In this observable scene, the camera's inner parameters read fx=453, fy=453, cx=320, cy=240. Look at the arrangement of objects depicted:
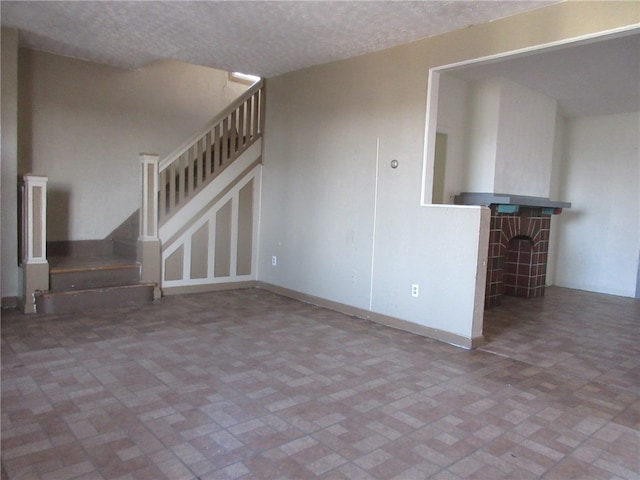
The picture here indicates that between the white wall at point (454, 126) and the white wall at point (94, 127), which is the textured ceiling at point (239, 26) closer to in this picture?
the white wall at point (94, 127)

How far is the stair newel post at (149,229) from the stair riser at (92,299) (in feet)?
0.60

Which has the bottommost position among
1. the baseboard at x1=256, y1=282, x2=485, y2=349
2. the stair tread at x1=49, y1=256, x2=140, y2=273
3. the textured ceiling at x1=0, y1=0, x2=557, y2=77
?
the baseboard at x1=256, y1=282, x2=485, y2=349

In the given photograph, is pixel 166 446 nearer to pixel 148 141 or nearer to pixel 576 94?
pixel 148 141

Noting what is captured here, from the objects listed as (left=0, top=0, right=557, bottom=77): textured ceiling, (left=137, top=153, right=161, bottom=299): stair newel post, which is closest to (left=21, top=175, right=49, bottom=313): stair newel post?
(left=137, top=153, right=161, bottom=299): stair newel post

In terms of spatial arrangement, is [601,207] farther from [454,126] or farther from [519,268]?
[454,126]

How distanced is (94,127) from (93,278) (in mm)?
2088

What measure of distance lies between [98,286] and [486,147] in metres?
4.62

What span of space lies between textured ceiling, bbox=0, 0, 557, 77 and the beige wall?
19 centimetres

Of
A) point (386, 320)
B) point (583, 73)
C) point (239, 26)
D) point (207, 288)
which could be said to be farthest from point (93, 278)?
point (583, 73)

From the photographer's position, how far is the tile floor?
6.88ft

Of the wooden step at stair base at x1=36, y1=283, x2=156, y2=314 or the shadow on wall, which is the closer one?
the wooden step at stair base at x1=36, y1=283, x2=156, y2=314

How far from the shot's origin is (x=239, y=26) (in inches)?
159

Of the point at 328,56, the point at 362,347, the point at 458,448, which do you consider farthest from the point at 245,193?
the point at 458,448

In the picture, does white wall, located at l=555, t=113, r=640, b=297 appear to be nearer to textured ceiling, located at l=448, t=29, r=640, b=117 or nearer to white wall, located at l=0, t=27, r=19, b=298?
textured ceiling, located at l=448, t=29, r=640, b=117
